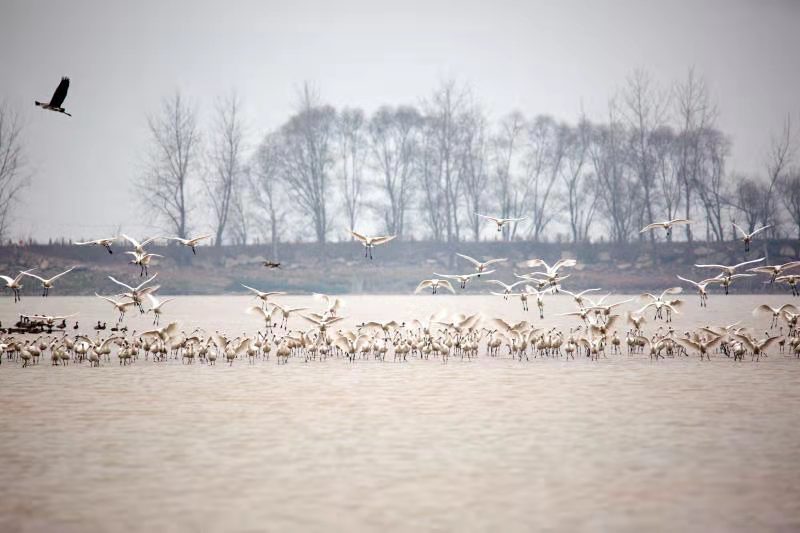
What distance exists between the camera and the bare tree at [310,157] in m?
77.8

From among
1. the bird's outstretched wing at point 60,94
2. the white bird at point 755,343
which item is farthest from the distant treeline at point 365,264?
the bird's outstretched wing at point 60,94

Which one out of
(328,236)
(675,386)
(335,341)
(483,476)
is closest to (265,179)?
(328,236)

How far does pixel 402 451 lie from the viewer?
1091 cm

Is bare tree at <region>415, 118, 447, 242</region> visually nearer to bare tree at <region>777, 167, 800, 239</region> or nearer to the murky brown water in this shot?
bare tree at <region>777, 167, 800, 239</region>

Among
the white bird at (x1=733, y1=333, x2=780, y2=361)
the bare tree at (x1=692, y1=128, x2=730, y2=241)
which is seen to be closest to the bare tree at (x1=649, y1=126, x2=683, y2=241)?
the bare tree at (x1=692, y1=128, x2=730, y2=241)

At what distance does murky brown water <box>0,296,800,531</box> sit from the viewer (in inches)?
329

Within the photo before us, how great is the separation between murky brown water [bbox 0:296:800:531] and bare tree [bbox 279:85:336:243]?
5955cm

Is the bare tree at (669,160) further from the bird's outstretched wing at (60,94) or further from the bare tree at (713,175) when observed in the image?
the bird's outstretched wing at (60,94)

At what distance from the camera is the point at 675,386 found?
16.5 metres

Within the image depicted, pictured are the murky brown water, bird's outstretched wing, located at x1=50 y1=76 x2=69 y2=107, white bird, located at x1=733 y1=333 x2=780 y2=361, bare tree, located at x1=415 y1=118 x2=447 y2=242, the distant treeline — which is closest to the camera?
the murky brown water

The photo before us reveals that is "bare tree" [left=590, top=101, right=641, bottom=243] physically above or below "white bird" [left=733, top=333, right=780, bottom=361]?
above

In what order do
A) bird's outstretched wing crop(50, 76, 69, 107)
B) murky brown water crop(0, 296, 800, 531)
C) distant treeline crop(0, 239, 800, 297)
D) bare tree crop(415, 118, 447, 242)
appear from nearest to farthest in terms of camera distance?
murky brown water crop(0, 296, 800, 531), bird's outstretched wing crop(50, 76, 69, 107), distant treeline crop(0, 239, 800, 297), bare tree crop(415, 118, 447, 242)

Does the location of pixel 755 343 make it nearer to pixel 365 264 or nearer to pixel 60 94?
pixel 60 94

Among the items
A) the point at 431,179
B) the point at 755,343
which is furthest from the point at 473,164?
the point at 755,343
